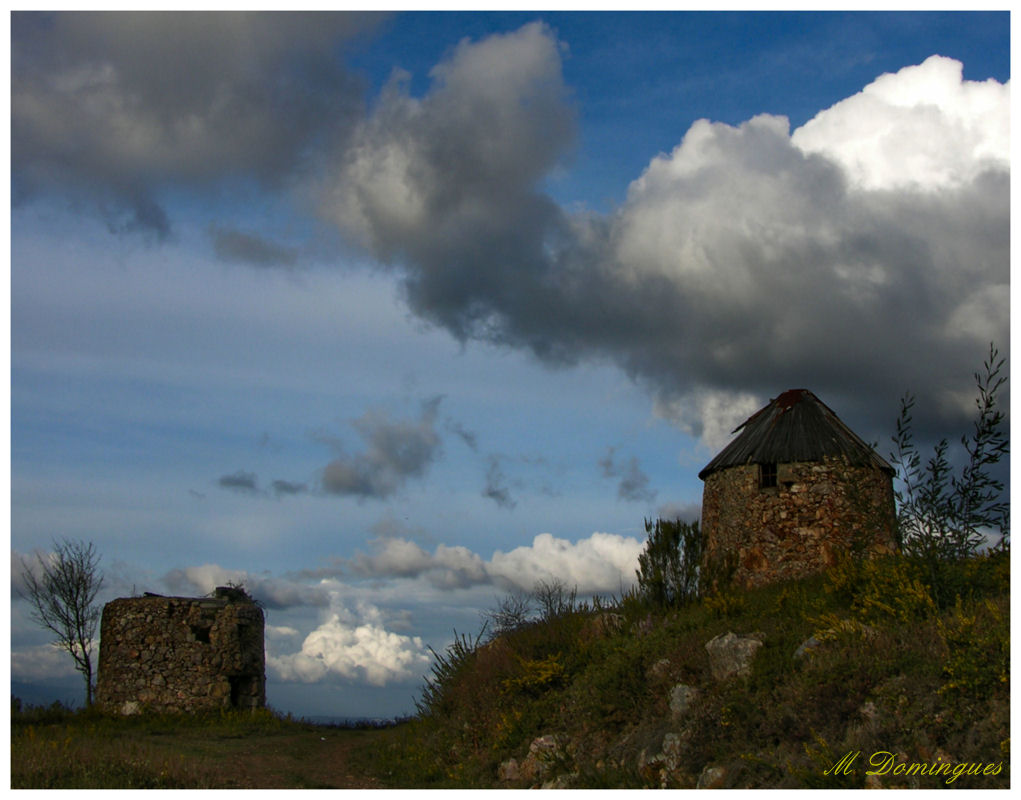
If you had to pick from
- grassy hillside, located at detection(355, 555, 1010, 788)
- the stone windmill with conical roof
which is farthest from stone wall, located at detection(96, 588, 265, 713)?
the stone windmill with conical roof

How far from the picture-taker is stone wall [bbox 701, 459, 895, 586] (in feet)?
64.2

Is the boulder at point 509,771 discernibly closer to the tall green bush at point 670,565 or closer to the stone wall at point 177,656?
the tall green bush at point 670,565

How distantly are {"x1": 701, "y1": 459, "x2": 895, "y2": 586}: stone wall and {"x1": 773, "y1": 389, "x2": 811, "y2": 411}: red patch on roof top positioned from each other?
114 inches

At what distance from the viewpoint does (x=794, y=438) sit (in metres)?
21.2

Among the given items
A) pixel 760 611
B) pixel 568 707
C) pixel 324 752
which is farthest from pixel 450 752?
pixel 760 611

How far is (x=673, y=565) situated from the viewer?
1964 cm

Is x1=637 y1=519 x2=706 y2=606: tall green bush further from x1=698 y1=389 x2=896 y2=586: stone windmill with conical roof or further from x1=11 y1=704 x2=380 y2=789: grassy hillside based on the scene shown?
x1=11 y1=704 x2=380 y2=789: grassy hillside

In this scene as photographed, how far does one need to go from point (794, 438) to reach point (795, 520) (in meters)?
2.41

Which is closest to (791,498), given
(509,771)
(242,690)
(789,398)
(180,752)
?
(789,398)

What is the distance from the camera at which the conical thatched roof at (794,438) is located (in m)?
20.7

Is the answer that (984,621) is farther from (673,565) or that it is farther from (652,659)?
(673,565)

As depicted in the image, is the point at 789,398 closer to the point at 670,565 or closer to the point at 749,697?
the point at 670,565

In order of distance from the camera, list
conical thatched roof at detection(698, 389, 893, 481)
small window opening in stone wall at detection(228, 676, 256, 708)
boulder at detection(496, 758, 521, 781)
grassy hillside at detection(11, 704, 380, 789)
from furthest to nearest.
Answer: small window opening in stone wall at detection(228, 676, 256, 708)
conical thatched roof at detection(698, 389, 893, 481)
boulder at detection(496, 758, 521, 781)
grassy hillside at detection(11, 704, 380, 789)
